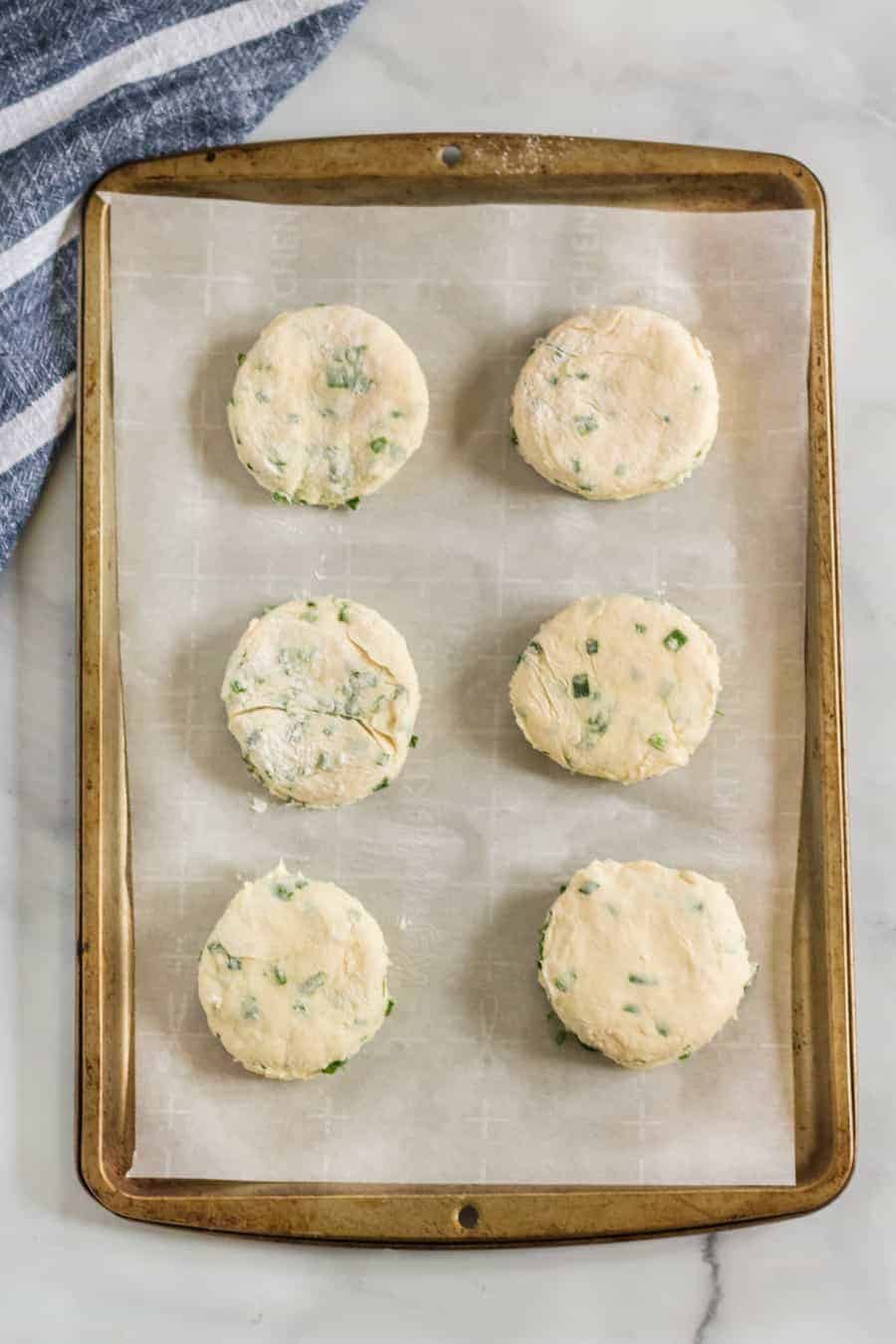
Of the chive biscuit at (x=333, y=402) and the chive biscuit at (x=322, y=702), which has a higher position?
the chive biscuit at (x=333, y=402)

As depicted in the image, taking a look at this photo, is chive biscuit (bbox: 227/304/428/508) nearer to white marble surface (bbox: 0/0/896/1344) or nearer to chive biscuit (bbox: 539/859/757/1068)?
white marble surface (bbox: 0/0/896/1344)

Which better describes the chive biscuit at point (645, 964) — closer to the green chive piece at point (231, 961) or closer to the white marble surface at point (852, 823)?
the white marble surface at point (852, 823)

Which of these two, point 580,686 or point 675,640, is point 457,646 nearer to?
point 580,686

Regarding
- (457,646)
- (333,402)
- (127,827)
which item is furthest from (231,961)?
(333,402)

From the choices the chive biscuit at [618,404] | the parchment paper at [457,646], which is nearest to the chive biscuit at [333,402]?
the parchment paper at [457,646]

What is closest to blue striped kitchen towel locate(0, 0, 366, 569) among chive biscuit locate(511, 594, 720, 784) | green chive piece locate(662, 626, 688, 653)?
chive biscuit locate(511, 594, 720, 784)

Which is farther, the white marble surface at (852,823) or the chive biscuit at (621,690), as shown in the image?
the white marble surface at (852,823)

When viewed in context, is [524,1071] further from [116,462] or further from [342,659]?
[116,462]
